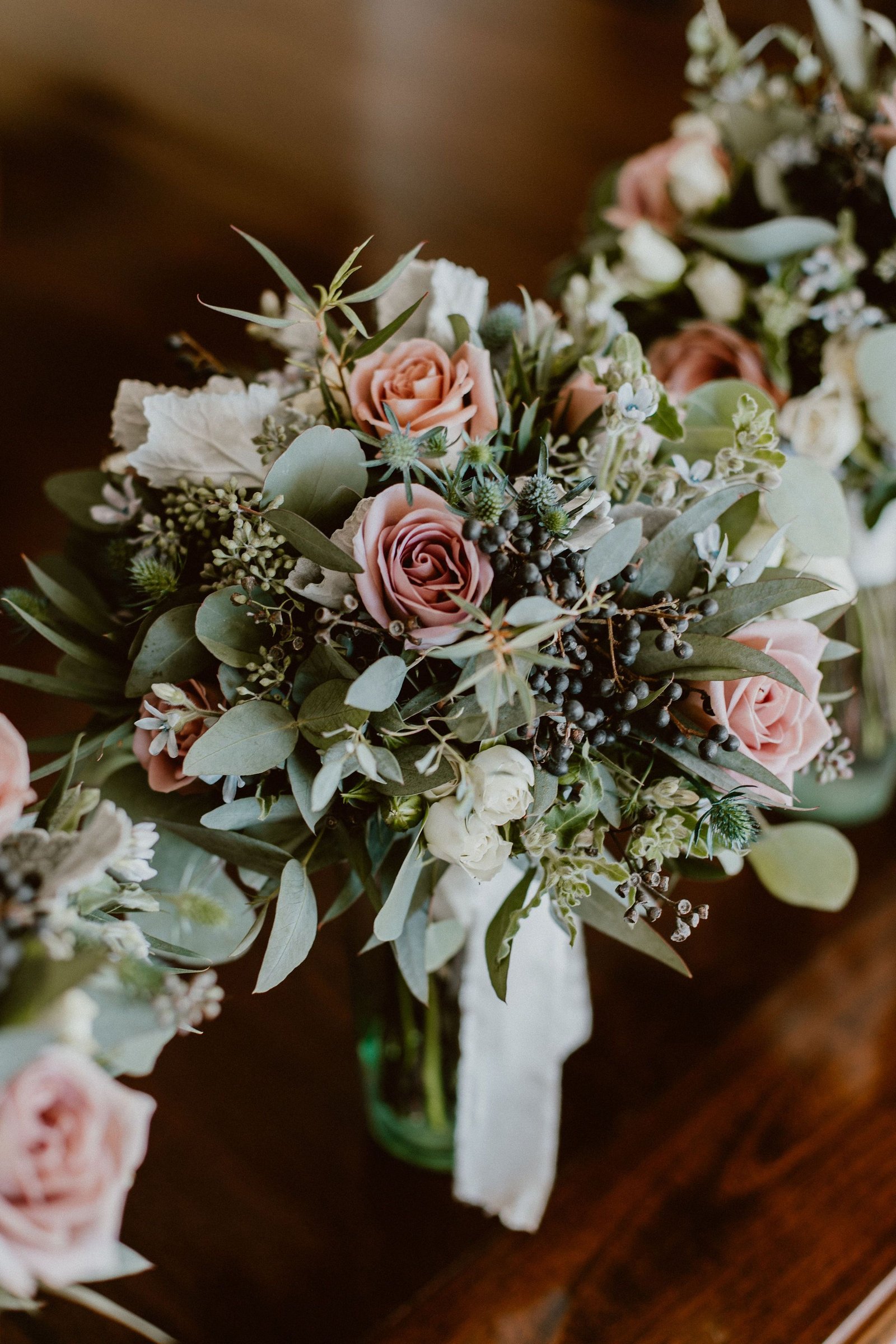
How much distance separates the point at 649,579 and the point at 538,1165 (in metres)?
0.48

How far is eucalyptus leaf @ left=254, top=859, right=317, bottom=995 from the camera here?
523mm

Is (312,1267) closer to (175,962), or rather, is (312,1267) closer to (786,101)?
(175,962)

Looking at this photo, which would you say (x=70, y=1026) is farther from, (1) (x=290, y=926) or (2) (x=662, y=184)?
(2) (x=662, y=184)

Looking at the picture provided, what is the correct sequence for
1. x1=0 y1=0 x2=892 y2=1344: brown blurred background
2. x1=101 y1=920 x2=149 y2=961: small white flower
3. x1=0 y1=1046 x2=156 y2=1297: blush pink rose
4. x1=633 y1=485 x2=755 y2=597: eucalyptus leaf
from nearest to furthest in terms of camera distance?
x1=0 y1=1046 x2=156 y2=1297: blush pink rose < x1=101 y1=920 x2=149 y2=961: small white flower < x1=633 y1=485 x2=755 y2=597: eucalyptus leaf < x1=0 y1=0 x2=892 y2=1344: brown blurred background

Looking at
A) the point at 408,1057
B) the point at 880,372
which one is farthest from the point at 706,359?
the point at 408,1057

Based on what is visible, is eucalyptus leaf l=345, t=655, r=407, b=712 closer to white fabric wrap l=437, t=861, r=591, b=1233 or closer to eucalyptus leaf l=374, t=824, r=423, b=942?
eucalyptus leaf l=374, t=824, r=423, b=942

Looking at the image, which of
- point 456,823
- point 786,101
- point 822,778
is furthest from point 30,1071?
point 786,101

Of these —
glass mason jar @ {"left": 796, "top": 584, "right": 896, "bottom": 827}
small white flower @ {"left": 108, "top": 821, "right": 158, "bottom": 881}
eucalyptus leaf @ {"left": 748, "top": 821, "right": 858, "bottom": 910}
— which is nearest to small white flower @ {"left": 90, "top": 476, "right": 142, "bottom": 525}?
small white flower @ {"left": 108, "top": 821, "right": 158, "bottom": 881}

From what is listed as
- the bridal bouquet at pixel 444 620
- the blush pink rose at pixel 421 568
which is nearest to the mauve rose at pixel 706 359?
the bridal bouquet at pixel 444 620

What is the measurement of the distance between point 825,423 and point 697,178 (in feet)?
0.88

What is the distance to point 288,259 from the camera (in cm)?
144

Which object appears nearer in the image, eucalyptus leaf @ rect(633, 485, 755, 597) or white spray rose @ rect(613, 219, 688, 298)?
eucalyptus leaf @ rect(633, 485, 755, 597)

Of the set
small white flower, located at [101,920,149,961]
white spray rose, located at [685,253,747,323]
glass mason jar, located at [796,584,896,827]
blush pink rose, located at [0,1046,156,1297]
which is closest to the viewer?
blush pink rose, located at [0,1046,156,1297]

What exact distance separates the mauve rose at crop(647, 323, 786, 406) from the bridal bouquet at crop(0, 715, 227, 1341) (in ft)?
2.18
